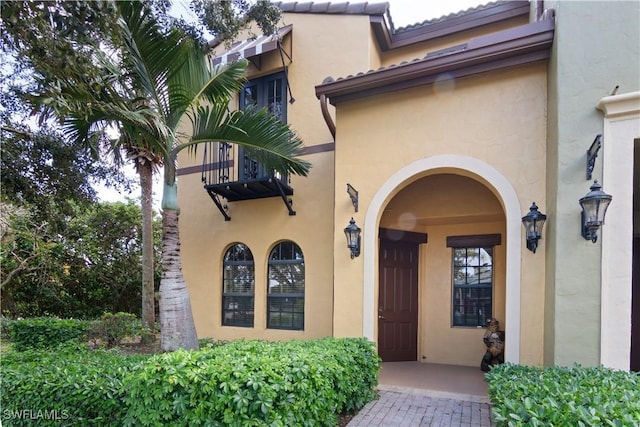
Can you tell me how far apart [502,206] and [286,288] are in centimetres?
475

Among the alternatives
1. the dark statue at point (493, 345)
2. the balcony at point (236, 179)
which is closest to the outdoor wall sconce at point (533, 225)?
the dark statue at point (493, 345)

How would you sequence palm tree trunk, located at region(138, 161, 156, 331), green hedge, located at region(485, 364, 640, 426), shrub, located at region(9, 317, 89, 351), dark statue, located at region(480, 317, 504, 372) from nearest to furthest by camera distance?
green hedge, located at region(485, 364, 640, 426)
dark statue, located at region(480, 317, 504, 372)
shrub, located at region(9, 317, 89, 351)
palm tree trunk, located at region(138, 161, 156, 331)

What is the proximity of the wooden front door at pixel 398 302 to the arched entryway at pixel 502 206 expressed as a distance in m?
1.63

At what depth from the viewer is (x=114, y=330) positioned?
367 inches

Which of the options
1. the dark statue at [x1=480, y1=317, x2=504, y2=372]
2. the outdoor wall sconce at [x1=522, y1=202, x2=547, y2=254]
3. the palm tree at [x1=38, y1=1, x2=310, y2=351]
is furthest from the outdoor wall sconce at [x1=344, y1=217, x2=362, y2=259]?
the dark statue at [x1=480, y1=317, x2=504, y2=372]

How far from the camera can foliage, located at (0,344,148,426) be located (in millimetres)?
3939

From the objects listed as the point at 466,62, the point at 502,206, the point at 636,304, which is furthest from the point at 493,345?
the point at 466,62

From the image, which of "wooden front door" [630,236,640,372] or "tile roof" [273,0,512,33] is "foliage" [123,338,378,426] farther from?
"tile roof" [273,0,512,33]

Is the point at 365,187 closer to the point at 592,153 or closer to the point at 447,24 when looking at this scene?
the point at 592,153

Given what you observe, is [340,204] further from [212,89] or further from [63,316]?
[63,316]

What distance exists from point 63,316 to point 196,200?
986 cm

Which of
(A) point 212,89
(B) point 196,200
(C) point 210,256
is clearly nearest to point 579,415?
(A) point 212,89

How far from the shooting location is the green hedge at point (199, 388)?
3205 mm

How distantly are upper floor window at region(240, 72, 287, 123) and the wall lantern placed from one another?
20.4 feet
